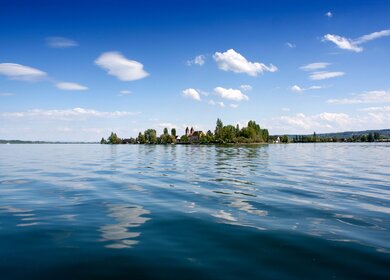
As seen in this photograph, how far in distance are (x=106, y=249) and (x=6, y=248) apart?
3.05 m

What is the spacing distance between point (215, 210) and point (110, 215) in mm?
4786

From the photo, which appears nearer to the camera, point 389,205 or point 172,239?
point 172,239

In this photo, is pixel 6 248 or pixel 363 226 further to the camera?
pixel 363 226

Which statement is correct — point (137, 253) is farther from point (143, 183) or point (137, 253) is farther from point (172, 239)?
point (143, 183)

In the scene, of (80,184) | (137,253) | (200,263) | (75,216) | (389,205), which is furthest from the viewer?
(80,184)

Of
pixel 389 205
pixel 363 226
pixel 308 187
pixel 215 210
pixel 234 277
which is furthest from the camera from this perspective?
pixel 308 187

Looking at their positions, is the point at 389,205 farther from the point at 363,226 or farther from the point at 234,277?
the point at 234,277

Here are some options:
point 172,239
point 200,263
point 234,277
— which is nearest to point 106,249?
point 172,239

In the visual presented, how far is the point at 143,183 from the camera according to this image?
882 inches

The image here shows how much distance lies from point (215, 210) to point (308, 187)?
31.7 feet

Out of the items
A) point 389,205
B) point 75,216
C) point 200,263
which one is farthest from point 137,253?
point 389,205

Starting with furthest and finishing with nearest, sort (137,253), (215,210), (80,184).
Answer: (80,184)
(215,210)
(137,253)

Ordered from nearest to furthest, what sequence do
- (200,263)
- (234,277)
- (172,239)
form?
(234,277), (200,263), (172,239)

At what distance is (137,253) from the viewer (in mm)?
8398
